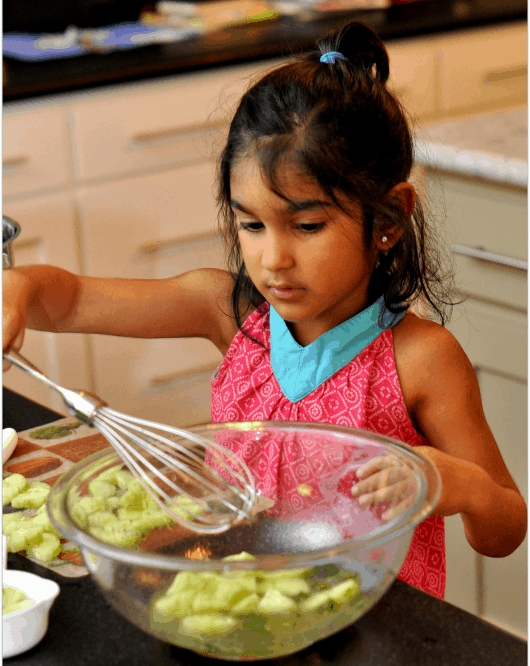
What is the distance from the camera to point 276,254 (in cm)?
78

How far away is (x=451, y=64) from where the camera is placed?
250 centimetres

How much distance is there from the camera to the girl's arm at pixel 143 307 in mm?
1076

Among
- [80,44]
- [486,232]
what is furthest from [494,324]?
[80,44]

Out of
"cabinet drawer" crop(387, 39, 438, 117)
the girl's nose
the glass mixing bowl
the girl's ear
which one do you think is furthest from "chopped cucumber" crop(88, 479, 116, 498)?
"cabinet drawer" crop(387, 39, 438, 117)

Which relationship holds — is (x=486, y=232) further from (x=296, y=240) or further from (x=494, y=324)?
(x=296, y=240)

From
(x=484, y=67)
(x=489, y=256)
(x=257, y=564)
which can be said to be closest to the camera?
(x=257, y=564)

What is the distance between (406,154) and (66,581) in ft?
1.61

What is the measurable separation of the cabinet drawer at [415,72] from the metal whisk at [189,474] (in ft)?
6.03

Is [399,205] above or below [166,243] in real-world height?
above

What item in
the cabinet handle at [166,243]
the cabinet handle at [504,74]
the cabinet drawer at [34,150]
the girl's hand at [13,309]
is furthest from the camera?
the cabinet handle at [504,74]

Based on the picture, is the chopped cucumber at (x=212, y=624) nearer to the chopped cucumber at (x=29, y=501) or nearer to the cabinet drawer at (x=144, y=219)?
the chopped cucumber at (x=29, y=501)

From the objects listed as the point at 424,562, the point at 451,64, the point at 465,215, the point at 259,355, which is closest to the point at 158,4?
the point at 451,64

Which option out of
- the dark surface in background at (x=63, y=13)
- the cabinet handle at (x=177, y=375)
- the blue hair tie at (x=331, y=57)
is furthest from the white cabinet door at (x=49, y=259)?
the blue hair tie at (x=331, y=57)

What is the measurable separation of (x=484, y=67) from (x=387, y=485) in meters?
2.17
